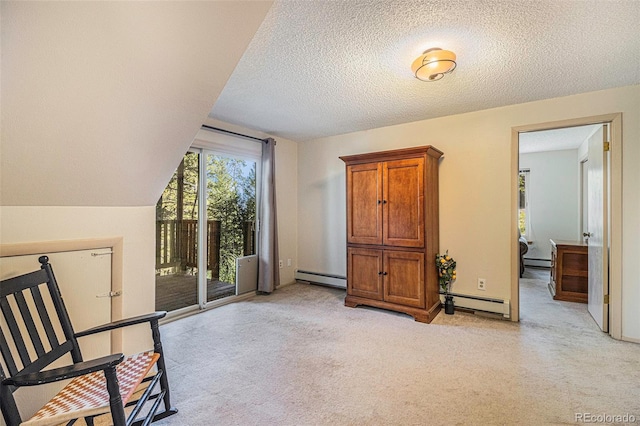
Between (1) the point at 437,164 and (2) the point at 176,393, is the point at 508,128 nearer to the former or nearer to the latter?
(1) the point at 437,164

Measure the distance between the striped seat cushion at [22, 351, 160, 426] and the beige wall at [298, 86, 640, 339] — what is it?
127 inches

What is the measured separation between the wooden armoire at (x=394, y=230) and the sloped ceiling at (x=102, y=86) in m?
2.18

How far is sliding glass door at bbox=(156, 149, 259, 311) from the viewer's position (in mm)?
3254

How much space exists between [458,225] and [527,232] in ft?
12.0

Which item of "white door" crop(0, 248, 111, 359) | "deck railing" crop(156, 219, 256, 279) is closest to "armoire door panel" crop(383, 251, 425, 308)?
"deck railing" crop(156, 219, 256, 279)

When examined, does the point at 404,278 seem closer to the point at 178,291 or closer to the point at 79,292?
the point at 178,291

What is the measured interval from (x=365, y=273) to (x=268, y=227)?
1.51 meters

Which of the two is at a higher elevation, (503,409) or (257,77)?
(257,77)

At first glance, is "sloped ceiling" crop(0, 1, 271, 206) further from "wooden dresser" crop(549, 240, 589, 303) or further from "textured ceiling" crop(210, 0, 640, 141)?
"wooden dresser" crop(549, 240, 589, 303)

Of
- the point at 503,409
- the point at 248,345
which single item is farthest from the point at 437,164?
the point at 248,345

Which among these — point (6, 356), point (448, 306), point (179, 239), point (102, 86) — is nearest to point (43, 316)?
point (6, 356)

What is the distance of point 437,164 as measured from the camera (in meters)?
3.55

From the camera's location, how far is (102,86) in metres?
Answer: 1.21

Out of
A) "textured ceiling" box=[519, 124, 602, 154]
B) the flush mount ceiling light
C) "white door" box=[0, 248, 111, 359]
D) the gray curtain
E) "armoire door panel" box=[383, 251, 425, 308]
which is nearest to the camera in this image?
"white door" box=[0, 248, 111, 359]
